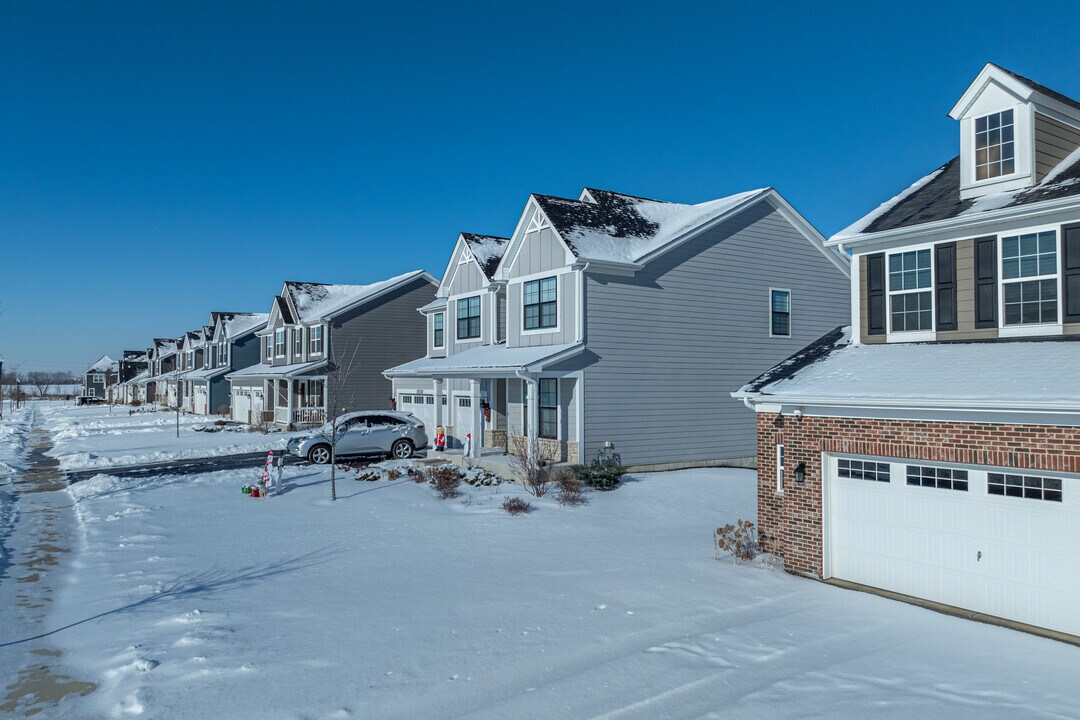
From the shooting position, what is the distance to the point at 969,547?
31.6ft

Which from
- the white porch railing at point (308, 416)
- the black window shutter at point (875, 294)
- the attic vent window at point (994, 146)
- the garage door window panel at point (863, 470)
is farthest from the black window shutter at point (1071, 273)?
the white porch railing at point (308, 416)

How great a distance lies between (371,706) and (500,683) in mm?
1316

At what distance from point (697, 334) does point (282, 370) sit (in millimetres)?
24969

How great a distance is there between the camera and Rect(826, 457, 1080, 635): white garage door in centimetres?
881

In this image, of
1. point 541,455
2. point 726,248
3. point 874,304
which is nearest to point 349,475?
point 541,455

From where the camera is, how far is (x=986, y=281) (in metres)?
11.6

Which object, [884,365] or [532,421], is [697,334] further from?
[884,365]

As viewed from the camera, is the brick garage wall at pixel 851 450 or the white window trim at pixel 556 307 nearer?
the brick garage wall at pixel 851 450

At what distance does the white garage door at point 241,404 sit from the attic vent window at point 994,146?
42.3 m

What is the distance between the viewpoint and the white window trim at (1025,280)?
10.7m

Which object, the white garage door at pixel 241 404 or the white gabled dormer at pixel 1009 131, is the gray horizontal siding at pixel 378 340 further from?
the white gabled dormer at pixel 1009 131

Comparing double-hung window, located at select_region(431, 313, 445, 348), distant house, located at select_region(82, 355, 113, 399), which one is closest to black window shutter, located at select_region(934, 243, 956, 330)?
double-hung window, located at select_region(431, 313, 445, 348)

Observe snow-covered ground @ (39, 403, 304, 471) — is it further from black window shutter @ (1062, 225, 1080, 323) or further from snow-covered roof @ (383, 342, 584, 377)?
black window shutter @ (1062, 225, 1080, 323)

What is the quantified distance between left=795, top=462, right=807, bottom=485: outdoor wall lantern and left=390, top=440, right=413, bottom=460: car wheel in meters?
16.9
